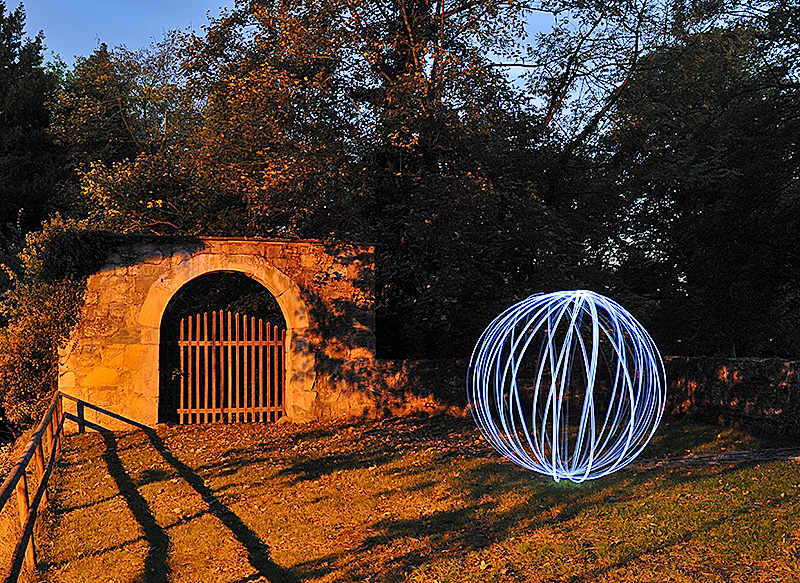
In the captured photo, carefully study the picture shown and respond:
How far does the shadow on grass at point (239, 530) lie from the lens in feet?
17.6

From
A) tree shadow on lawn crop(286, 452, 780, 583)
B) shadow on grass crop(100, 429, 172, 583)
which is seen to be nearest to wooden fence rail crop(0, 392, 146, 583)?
shadow on grass crop(100, 429, 172, 583)

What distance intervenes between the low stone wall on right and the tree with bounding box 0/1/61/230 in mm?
19225

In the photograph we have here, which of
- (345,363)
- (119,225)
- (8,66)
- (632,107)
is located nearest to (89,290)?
(345,363)

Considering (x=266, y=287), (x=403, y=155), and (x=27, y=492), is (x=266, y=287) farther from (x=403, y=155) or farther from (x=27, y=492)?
(x=27, y=492)

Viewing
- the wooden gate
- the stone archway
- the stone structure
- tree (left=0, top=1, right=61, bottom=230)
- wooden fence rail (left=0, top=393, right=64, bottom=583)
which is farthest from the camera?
tree (left=0, top=1, right=61, bottom=230)

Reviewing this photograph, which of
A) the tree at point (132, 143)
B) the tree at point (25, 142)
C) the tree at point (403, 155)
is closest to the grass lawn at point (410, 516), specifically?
the tree at point (403, 155)

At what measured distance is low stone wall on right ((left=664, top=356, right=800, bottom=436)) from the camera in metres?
10.3

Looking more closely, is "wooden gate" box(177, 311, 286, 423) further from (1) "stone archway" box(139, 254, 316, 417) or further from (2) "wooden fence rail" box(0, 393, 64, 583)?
(2) "wooden fence rail" box(0, 393, 64, 583)

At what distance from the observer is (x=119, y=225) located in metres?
17.0

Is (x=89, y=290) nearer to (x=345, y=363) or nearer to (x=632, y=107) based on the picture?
(x=345, y=363)

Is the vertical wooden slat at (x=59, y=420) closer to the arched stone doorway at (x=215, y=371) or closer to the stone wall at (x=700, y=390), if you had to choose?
the arched stone doorway at (x=215, y=371)

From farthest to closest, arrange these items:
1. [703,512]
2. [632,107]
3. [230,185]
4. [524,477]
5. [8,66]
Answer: [8,66]
[632,107]
[230,185]
[524,477]
[703,512]

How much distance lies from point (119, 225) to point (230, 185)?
14.9 feet

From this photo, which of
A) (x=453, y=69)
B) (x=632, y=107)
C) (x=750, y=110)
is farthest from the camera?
(x=750, y=110)
